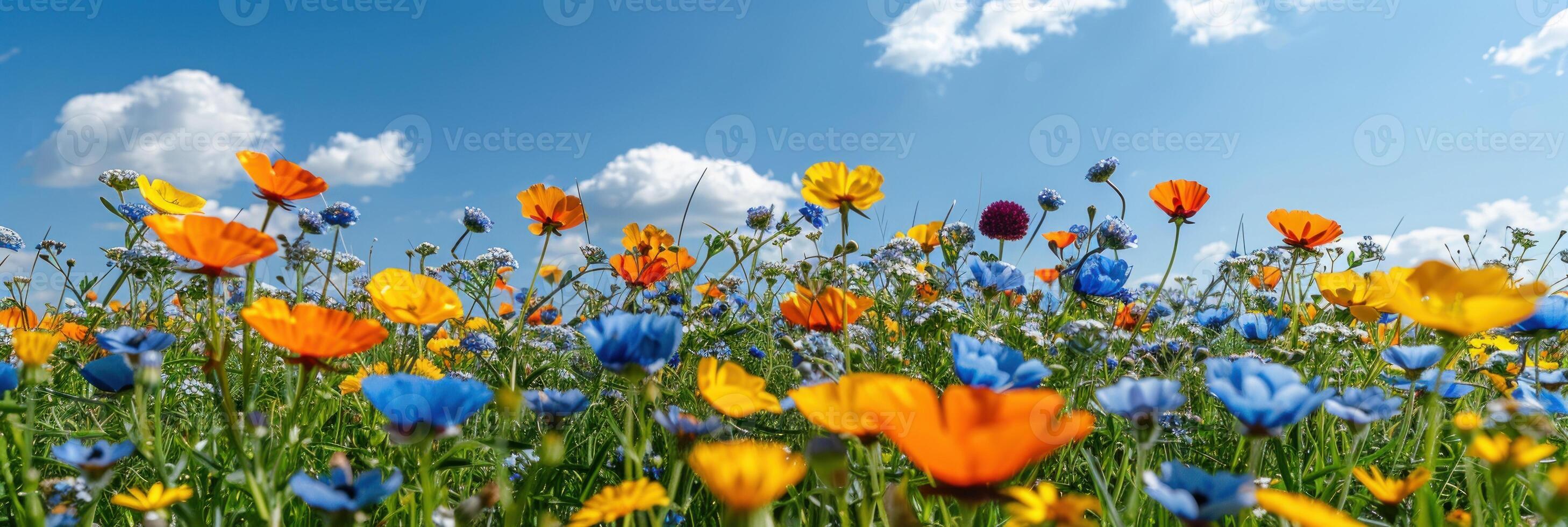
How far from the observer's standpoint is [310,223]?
6.04 feet

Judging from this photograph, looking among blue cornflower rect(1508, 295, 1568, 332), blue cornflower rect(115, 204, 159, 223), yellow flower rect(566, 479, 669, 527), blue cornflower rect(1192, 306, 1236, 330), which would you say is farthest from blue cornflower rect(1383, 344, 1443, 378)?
blue cornflower rect(115, 204, 159, 223)

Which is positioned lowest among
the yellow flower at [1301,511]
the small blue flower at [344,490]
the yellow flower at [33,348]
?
the small blue flower at [344,490]

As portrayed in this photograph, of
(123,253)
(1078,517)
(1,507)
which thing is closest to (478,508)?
(1078,517)

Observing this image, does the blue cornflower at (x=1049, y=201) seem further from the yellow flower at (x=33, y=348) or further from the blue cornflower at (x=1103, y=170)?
the yellow flower at (x=33, y=348)

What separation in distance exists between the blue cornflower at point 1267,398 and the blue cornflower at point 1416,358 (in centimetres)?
53

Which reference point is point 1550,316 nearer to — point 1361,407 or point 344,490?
point 1361,407

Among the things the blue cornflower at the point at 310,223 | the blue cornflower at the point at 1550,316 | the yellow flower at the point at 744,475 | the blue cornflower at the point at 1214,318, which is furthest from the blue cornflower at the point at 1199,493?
the blue cornflower at the point at 1214,318

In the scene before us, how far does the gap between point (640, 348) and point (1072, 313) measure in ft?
6.82

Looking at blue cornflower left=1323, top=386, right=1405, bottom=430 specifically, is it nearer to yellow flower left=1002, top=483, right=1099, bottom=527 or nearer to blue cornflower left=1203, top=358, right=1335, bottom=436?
blue cornflower left=1203, top=358, right=1335, bottom=436

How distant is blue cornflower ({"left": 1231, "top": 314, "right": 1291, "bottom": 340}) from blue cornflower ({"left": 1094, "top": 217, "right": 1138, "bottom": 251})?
42 centimetres

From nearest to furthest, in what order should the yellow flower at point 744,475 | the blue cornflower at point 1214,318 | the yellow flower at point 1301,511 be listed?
the yellow flower at point 1301,511, the yellow flower at point 744,475, the blue cornflower at point 1214,318

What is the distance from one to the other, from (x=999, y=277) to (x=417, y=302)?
59.1 inches

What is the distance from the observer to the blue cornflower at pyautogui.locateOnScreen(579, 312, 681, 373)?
0.86 metres

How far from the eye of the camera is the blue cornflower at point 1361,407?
2.82ft
